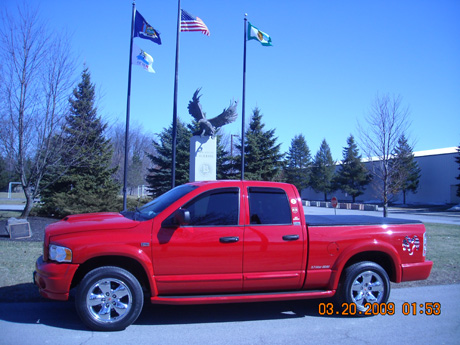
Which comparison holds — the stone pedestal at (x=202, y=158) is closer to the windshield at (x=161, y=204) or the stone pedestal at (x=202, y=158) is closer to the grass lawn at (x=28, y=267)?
the grass lawn at (x=28, y=267)

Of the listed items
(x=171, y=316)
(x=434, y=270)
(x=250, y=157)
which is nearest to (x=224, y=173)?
(x=250, y=157)

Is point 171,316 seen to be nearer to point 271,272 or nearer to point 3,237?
point 271,272

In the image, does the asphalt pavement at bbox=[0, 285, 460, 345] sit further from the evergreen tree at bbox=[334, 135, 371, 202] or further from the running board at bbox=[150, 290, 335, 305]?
the evergreen tree at bbox=[334, 135, 371, 202]

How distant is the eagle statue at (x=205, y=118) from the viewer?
17.1 metres

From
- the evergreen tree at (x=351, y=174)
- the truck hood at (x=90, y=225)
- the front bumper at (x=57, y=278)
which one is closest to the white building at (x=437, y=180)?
the evergreen tree at (x=351, y=174)

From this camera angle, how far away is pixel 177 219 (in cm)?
485

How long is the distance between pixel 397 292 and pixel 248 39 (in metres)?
14.6

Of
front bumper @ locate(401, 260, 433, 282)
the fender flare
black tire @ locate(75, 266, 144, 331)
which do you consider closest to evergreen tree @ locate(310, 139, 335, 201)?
front bumper @ locate(401, 260, 433, 282)

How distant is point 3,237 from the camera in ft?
36.5

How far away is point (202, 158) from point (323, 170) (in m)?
43.7

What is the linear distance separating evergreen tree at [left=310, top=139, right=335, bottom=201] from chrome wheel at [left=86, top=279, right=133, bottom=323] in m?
54.9

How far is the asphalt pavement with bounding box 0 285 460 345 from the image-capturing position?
4566mm

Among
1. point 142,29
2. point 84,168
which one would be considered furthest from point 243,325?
point 84,168

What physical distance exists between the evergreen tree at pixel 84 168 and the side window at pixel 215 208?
11.7 metres
